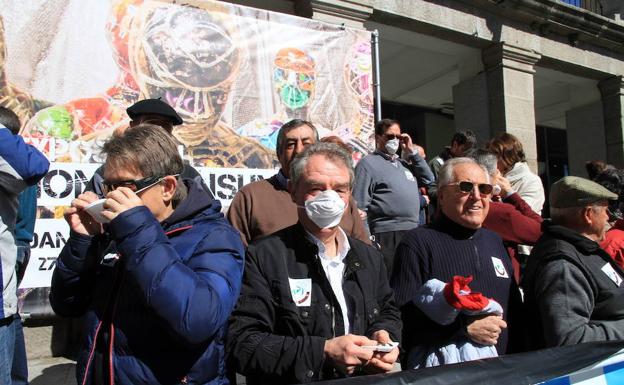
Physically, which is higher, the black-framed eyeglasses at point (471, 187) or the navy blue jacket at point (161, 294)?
the black-framed eyeglasses at point (471, 187)

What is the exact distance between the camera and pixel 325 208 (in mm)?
1864

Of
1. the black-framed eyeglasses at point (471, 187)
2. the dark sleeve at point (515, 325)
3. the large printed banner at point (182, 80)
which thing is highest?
the large printed banner at point (182, 80)

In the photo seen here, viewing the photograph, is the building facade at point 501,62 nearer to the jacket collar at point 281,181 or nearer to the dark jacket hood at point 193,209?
the jacket collar at point 281,181

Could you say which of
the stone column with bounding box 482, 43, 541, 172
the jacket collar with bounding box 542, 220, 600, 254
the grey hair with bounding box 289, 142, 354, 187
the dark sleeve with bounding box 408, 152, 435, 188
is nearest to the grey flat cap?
the jacket collar with bounding box 542, 220, 600, 254

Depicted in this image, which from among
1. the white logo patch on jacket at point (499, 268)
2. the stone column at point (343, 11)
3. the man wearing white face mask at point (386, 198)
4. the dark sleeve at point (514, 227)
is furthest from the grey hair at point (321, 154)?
the stone column at point (343, 11)

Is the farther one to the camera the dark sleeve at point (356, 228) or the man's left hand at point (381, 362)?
the dark sleeve at point (356, 228)

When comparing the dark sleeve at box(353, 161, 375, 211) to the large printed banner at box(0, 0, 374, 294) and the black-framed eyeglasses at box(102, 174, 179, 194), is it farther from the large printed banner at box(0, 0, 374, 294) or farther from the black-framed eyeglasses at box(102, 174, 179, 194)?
the black-framed eyeglasses at box(102, 174, 179, 194)

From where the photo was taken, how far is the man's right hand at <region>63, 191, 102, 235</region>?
1804 millimetres

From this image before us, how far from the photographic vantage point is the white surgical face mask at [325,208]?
1866 millimetres

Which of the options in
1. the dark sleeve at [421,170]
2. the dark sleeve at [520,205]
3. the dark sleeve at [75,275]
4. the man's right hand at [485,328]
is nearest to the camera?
the dark sleeve at [75,275]

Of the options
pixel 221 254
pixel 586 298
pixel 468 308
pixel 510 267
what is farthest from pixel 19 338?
pixel 586 298

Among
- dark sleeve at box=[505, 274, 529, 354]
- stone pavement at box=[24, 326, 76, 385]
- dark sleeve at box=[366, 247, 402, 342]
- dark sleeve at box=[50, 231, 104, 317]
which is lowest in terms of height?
stone pavement at box=[24, 326, 76, 385]

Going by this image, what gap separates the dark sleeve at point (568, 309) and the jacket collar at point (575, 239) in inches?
5.1

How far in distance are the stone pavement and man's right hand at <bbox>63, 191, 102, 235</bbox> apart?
2.33m
